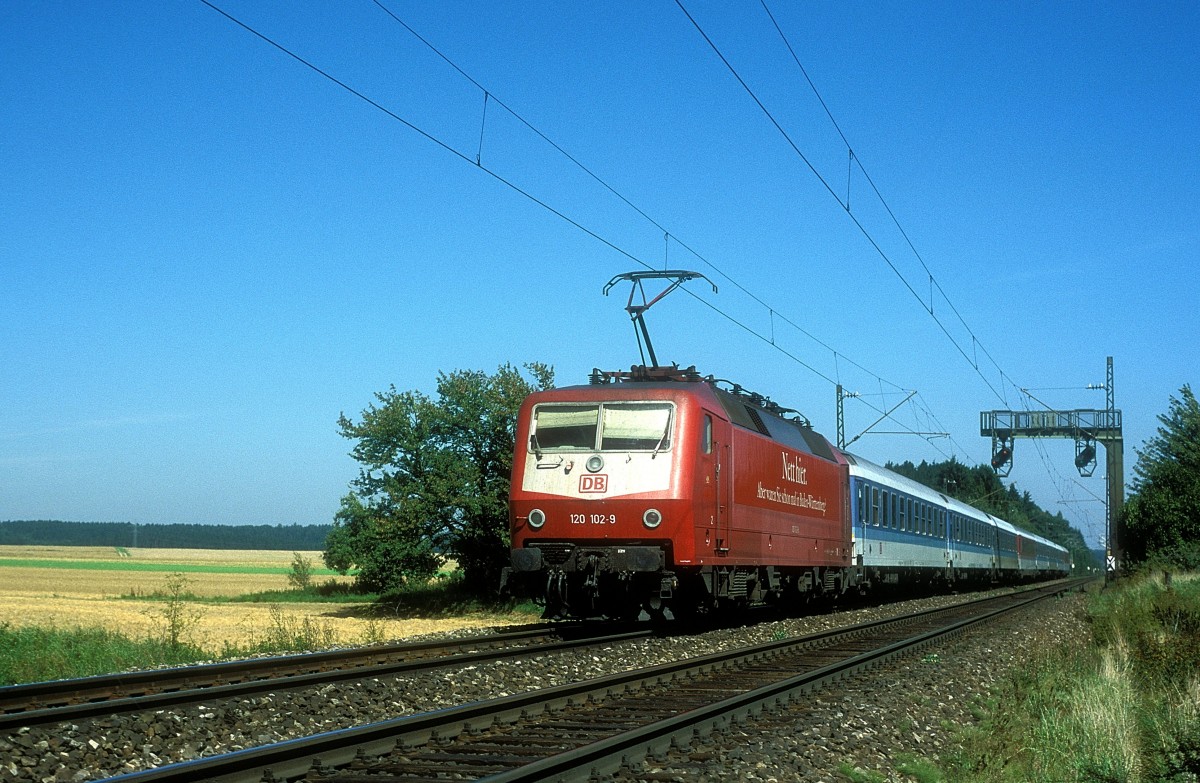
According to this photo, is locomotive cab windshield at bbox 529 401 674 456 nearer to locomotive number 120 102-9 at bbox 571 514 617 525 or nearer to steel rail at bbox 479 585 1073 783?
locomotive number 120 102-9 at bbox 571 514 617 525

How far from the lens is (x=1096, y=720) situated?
31.6 feet

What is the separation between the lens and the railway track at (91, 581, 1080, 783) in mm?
6816

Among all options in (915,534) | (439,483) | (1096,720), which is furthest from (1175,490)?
(1096,720)

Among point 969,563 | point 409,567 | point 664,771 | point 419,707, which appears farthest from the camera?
Answer: point 969,563

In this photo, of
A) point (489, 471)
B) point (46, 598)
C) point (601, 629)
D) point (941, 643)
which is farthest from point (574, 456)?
point (46, 598)

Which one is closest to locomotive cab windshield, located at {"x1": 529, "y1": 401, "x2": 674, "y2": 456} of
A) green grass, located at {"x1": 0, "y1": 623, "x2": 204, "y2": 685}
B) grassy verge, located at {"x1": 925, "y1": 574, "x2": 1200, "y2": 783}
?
green grass, located at {"x1": 0, "y1": 623, "x2": 204, "y2": 685}

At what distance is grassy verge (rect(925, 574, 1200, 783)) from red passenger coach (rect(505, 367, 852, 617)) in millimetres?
4620

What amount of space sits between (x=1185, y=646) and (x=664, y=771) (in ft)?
31.8

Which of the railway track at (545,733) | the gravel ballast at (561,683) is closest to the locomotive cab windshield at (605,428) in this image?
the gravel ballast at (561,683)

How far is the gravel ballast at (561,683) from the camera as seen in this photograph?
740cm

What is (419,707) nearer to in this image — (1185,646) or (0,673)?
(0,673)

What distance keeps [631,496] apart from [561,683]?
4228mm

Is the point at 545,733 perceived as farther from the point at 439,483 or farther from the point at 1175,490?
the point at 1175,490

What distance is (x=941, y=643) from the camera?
17.3m
